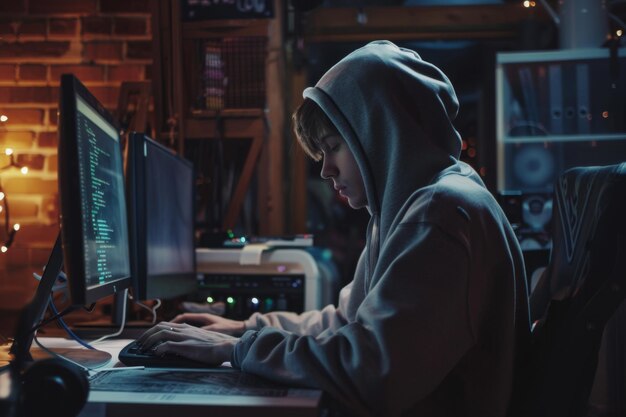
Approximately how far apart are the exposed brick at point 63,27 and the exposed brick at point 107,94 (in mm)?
280

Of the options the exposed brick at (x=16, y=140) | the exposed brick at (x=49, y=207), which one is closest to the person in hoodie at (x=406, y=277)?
the exposed brick at (x=16, y=140)

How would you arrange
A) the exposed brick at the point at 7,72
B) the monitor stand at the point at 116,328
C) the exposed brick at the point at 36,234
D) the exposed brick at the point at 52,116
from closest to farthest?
the monitor stand at the point at 116,328 → the exposed brick at the point at 7,72 → the exposed brick at the point at 36,234 → the exposed brick at the point at 52,116

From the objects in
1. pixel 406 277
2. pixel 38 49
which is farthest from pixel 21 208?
pixel 406 277

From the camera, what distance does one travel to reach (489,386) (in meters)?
1.04

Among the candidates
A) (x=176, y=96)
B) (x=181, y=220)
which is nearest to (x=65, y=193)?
(x=181, y=220)

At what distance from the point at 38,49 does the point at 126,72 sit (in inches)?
A: 15.2

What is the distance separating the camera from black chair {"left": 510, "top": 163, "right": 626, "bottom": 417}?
964mm

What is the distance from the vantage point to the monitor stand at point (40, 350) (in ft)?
3.03

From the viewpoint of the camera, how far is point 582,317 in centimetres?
97

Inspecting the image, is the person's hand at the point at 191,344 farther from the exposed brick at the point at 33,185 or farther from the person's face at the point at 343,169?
the exposed brick at the point at 33,185

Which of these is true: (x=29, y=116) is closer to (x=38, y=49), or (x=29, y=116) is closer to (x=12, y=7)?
(x=38, y=49)

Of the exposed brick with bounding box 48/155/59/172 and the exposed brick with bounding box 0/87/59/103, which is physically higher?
the exposed brick with bounding box 0/87/59/103

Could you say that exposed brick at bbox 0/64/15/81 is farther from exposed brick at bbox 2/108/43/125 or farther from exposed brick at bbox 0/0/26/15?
exposed brick at bbox 0/0/26/15

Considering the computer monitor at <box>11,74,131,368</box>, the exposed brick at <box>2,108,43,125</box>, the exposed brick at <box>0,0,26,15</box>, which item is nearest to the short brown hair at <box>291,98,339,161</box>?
the computer monitor at <box>11,74,131,368</box>
